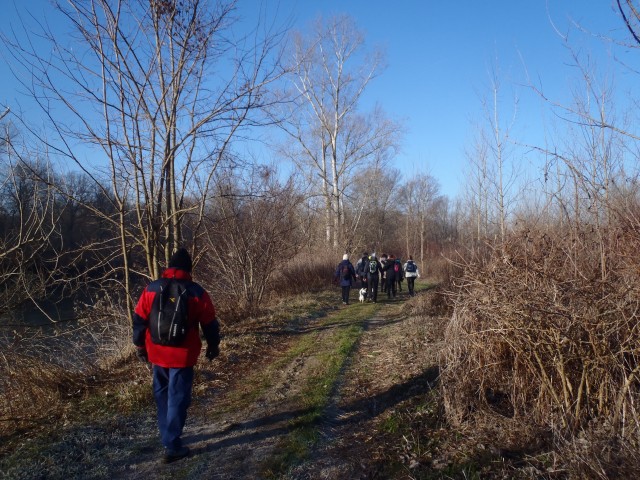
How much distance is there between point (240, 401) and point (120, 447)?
1.52 m

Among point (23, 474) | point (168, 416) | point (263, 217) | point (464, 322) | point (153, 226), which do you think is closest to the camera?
point (23, 474)

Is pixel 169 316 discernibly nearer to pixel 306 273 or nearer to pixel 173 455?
pixel 173 455

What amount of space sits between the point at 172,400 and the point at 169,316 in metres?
0.72

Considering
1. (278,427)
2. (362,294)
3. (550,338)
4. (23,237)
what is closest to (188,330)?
(278,427)

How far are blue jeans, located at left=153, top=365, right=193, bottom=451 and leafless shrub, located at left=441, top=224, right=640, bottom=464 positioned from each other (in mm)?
2535

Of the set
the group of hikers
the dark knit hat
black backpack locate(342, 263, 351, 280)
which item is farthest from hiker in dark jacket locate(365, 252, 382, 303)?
the dark knit hat

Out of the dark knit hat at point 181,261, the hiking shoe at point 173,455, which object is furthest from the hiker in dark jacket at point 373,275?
the hiking shoe at point 173,455

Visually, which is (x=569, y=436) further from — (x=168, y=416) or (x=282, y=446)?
(x=168, y=416)

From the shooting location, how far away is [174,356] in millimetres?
4195

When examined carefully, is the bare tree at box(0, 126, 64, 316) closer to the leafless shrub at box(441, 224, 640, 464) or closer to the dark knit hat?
the dark knit hat

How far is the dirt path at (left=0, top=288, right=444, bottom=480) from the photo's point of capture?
3932mm

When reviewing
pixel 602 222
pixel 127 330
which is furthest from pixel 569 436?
pixel 127 330

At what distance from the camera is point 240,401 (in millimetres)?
5629

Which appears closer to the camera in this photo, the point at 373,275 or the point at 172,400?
the point at 172,400
